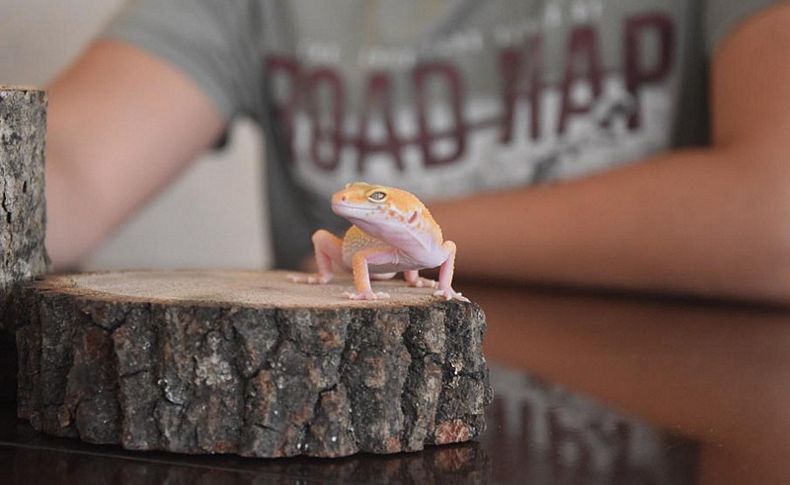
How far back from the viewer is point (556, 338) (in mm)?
1023

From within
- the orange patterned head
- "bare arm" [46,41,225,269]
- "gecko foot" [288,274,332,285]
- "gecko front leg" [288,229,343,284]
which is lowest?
"gecko foot" [288,274,332,285]

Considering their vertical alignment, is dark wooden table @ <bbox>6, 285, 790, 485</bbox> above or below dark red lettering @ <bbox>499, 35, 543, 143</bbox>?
below

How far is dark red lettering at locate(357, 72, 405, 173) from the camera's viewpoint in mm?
1711

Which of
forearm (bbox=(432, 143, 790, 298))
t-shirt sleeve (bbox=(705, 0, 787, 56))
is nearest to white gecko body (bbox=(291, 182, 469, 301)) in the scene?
forearm (bbox=(432, 143, 790, 298))

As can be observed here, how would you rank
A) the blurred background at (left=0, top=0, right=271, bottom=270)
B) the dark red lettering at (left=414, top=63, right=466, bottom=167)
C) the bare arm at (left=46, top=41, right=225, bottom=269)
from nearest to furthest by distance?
1. the bare arm at (left=46, top=41, right=225, bottom=269)
2. the dark red lettering at (left=414, top=63, right=466, bottom=167)
3. the blurred background at (left=0, top=0, right=271, bottom=270)

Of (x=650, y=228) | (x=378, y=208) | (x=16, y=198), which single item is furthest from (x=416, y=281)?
(x=650, y=228)

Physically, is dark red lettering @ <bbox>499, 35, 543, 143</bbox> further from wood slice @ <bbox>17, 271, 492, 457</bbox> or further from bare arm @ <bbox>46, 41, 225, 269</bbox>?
wood slice @ <bbox>17, 271, 492, 457</bbox>

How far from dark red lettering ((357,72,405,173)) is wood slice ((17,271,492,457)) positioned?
3.57ft

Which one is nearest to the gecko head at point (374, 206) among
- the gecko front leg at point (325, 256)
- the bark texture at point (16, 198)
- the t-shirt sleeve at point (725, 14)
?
the gecko front leg at point (325, 256)

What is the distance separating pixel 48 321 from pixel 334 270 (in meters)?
0.21

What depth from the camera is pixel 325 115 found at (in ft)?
5.75

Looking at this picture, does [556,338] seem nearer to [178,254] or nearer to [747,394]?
[747,394]

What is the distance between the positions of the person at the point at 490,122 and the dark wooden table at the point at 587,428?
31cm

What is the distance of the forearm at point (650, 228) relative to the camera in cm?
135
